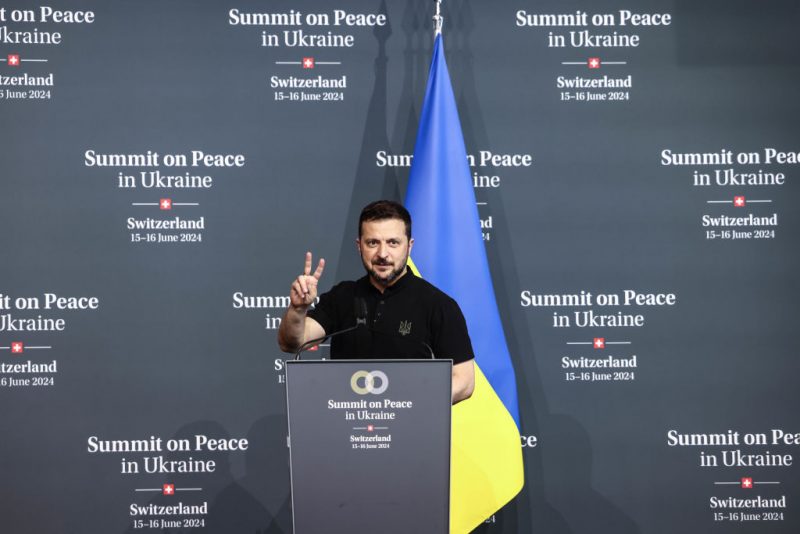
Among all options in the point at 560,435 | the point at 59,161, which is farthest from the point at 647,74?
the point at 59,161

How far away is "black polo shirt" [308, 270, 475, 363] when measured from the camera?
2.74m

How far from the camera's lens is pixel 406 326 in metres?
2.77

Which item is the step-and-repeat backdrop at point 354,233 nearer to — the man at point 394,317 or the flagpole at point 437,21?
the flagpole at point 437,21

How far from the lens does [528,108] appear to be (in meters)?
3.80

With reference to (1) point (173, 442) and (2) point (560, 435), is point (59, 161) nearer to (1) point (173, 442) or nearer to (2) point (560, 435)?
(1) point (173, 442)

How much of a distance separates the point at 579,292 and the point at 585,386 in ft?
1.46

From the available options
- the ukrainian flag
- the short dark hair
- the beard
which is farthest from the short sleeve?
the ukrainian flag

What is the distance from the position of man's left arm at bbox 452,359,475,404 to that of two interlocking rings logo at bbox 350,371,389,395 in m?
0.54

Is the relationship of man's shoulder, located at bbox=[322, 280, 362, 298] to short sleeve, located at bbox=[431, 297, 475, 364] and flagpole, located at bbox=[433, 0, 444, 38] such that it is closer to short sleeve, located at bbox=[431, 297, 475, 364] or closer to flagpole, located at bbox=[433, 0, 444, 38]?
short sleeve, located at bbox=[431, 297, 475, 364]

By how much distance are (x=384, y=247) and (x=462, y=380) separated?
20.7 inches

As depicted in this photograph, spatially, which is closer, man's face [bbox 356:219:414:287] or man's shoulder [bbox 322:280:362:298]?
man's face [bbox 356:219:414:287]

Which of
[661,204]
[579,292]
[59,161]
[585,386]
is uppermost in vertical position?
[59,161]

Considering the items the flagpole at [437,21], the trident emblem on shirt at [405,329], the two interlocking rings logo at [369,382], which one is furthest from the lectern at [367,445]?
the flagpole at [437,21]

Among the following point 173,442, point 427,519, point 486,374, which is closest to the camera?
point 427,519
